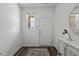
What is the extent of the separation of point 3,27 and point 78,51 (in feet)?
4.25

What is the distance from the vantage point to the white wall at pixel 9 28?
69.2 inches

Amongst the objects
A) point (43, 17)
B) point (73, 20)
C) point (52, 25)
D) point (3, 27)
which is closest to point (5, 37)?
point (3, 27)

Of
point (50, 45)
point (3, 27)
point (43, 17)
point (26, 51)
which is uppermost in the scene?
point (43, 17)

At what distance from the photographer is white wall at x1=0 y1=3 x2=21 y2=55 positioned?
1758 millimetres

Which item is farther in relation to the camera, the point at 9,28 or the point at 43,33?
the point at 9,28

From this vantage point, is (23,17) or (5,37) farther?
(23,17)

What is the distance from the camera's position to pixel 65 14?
1703 mm

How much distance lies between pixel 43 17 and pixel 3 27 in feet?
2.39

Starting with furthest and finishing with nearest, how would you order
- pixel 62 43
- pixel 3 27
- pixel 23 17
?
pixel 23 17, pixel 3 27, pixel 62 43

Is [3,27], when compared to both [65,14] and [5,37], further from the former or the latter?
[65,14]

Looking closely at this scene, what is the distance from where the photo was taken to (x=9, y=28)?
2121mm

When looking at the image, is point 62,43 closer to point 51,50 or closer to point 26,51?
point 51,50

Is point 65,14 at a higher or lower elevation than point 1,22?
higher

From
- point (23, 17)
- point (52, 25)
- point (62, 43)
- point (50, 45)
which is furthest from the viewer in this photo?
point (23, 17)
